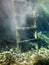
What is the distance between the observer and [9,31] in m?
9.95

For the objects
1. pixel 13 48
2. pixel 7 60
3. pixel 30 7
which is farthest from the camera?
pixel 30 7

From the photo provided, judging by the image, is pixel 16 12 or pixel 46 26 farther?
pixel 46 26

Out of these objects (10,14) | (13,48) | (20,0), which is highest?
(20,0)

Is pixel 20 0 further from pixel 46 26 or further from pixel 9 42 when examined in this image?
pixel 46 26

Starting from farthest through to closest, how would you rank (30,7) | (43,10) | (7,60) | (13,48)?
(43,10), (30,7), (13,48), (7,60)

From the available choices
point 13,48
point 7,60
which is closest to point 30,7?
point 13,48

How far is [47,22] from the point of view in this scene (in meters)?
13.7

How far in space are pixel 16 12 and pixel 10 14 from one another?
0.54 m

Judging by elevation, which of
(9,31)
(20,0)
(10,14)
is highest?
(20,0)

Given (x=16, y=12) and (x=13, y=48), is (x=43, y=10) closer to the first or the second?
(x=16, y=12)

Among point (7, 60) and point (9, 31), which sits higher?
point (9, 31)

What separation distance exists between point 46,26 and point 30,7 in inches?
127

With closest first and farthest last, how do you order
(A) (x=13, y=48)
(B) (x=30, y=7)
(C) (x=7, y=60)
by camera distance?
(C) (x=7, y=60) → (A) (x=13, y=48) → (B) (x=30, y=7)

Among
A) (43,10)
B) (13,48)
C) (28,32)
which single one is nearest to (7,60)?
(13,48)
